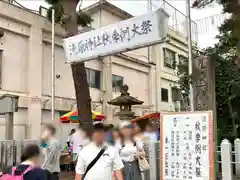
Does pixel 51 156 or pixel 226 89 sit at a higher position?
pixel 226 89

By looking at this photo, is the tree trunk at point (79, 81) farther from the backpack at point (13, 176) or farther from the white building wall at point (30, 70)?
the backpack at point (13, 176)

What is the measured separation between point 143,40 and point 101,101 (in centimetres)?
1324

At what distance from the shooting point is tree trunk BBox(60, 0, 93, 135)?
37.3 feet

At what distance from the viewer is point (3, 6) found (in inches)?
632

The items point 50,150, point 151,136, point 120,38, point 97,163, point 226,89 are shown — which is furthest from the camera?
point 226,89

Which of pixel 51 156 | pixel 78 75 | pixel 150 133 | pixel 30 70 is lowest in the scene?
pixel 51 156

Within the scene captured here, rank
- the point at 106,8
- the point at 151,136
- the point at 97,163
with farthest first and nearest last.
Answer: the point at 106,8 → the point at 151,136 → the point at 97,163

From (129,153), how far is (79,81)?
17.4 ft

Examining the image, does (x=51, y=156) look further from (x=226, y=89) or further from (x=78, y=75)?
(x=226, y=89)

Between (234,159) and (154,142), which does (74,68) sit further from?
(234,159)

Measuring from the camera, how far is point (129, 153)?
6.77 metres

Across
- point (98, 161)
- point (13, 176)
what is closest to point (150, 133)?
point (98, 161)

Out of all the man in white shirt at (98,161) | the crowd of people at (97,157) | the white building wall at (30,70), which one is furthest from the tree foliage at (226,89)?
the man in white shirt at (98,161)

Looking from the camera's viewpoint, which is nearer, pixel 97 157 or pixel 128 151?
pixel 97 157
